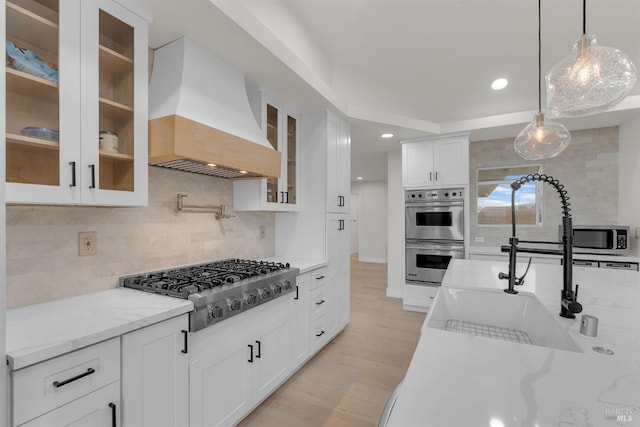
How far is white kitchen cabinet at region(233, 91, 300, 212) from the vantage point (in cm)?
254

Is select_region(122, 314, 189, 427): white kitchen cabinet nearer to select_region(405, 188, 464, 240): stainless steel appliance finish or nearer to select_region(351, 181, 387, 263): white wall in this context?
select_region(405, 188, 464, 240): stainless steel appliance finish

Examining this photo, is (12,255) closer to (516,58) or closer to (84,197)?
(84,197)

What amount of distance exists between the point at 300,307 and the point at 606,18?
3.61 meters

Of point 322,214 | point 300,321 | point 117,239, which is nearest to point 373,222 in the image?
point 322,214

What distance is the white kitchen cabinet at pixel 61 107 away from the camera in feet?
4.09

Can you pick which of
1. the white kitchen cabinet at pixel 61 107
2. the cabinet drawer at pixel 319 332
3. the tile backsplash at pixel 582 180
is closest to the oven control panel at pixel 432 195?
the tile backsplash at pixel 582 180

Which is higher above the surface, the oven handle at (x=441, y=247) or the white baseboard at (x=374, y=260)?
the oven handle at (x=441, y=247)

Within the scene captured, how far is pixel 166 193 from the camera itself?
2.09 metres

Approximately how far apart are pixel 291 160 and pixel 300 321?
1505 millimetres

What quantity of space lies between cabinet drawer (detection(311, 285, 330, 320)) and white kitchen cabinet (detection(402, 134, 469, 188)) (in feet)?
6.79

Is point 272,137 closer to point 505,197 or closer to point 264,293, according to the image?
point 264,293

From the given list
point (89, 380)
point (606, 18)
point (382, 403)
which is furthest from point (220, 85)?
point (606, 18)

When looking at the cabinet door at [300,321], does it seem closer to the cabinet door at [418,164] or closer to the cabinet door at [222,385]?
the cabinet door at [222,385]

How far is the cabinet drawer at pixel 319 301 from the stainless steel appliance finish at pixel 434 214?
179 cm
